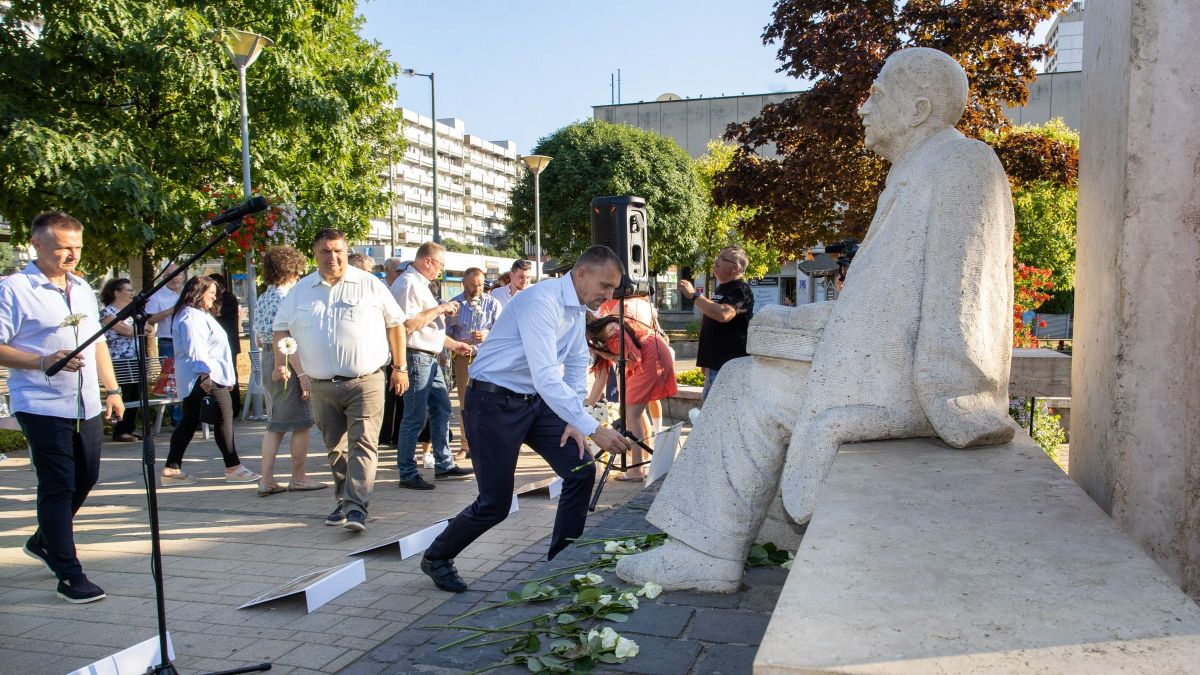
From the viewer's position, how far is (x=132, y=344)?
10.5 m

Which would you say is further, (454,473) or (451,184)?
(451,184)

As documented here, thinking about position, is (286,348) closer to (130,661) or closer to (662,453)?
→ (662,453)

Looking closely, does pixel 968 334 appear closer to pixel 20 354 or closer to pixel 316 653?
pixel 316 653

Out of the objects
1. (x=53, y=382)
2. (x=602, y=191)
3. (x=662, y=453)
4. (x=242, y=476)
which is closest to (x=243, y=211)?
(x=53, y=382)

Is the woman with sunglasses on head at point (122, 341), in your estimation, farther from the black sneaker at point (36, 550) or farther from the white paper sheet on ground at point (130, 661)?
the white paper sheet on ground at point (130, 661)

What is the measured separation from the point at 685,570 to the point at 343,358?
10.1 ft

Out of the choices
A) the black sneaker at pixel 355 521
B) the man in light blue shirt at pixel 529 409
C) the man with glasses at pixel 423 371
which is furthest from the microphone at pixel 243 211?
the man with glasses at pixel 423 371

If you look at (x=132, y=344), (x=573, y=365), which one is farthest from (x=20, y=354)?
(x=132, y=344)

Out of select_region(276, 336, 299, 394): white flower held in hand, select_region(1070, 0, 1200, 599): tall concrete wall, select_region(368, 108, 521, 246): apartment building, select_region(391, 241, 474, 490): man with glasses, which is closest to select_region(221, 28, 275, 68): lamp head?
select_region(391, 241, 474, 490): man with glasses

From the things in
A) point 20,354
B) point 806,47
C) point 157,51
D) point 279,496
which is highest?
point 157,51

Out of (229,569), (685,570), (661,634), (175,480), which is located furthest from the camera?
(175,480)

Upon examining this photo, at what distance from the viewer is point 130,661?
342cm

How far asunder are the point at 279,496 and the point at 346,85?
13.6 m

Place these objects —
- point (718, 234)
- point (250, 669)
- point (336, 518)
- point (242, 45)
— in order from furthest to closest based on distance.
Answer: point (718, 234) → point (242, 45) → point (336, 518) → point (250, 669)
